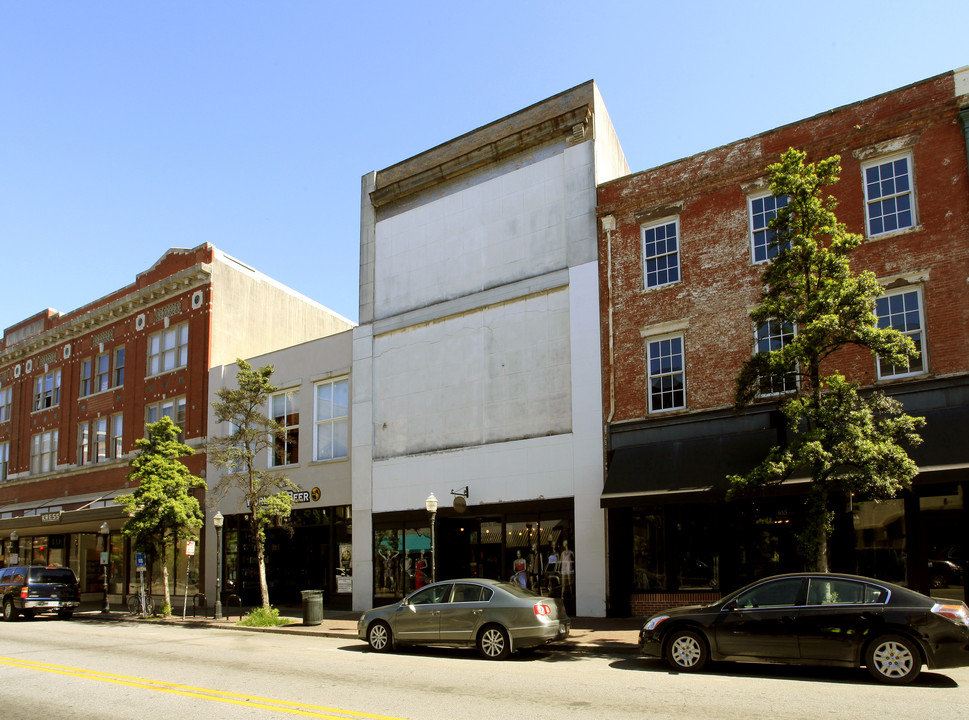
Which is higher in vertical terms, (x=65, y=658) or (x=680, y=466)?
(x=680, y=466)

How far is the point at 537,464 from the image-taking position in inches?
848

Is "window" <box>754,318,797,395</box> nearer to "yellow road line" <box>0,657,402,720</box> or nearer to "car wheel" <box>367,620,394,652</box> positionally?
"car wheel" <box>367,620,394,652</box>

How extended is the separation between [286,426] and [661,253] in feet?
49.4

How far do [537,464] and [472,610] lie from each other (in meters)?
7.42

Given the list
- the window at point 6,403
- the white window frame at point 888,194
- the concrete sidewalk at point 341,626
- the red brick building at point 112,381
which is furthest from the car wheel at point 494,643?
the window at point 6,403

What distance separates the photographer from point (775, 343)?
1823 cm

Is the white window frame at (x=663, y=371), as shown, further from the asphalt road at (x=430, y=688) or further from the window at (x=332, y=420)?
the window at (x=332, y=420)

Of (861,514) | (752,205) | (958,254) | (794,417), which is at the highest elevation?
(752,205)

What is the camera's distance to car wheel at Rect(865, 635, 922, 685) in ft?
34.2

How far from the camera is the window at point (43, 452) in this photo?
39438 mm

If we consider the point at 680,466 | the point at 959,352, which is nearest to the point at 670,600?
the point at 680,466

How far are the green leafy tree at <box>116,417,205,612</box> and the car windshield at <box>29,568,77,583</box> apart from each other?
318cm

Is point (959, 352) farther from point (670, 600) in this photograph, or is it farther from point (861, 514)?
Answer: point (670, 600)

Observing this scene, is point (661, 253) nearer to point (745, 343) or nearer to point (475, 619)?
point (745, 343)
